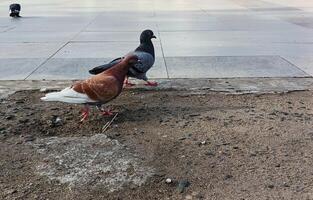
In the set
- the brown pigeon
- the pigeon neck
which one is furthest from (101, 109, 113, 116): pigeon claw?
the pigeon neck

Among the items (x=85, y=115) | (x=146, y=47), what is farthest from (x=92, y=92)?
(x=146, y=47)

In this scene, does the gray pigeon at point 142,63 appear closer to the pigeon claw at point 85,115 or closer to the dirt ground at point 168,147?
the dirt ground at point 168,147

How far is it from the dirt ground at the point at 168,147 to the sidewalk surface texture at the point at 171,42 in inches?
67.4

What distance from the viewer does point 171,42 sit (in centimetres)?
1080

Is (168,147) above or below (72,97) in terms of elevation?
below

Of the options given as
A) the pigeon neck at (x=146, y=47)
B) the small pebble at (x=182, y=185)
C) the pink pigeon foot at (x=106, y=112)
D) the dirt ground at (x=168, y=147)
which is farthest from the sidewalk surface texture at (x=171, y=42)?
the small pebble at (x=182, y=185)

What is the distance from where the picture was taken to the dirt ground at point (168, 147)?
383 cm

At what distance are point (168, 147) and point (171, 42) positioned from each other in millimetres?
6417

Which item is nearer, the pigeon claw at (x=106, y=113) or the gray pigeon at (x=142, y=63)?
the pigeon claw at (x=106, y=113)

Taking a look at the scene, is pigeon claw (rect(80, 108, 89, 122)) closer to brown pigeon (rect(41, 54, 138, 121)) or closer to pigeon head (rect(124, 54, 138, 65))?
brown pigeon (rect(41, 54, 138, 121))

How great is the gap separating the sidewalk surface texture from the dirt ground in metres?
1.71

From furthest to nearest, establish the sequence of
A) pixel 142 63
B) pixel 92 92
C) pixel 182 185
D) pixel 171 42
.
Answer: pixel 171 42
pixel 142 63
pixel 92 92
pixel 182 185

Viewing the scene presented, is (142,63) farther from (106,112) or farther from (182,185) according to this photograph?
(182,185)

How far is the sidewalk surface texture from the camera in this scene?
7.95m
